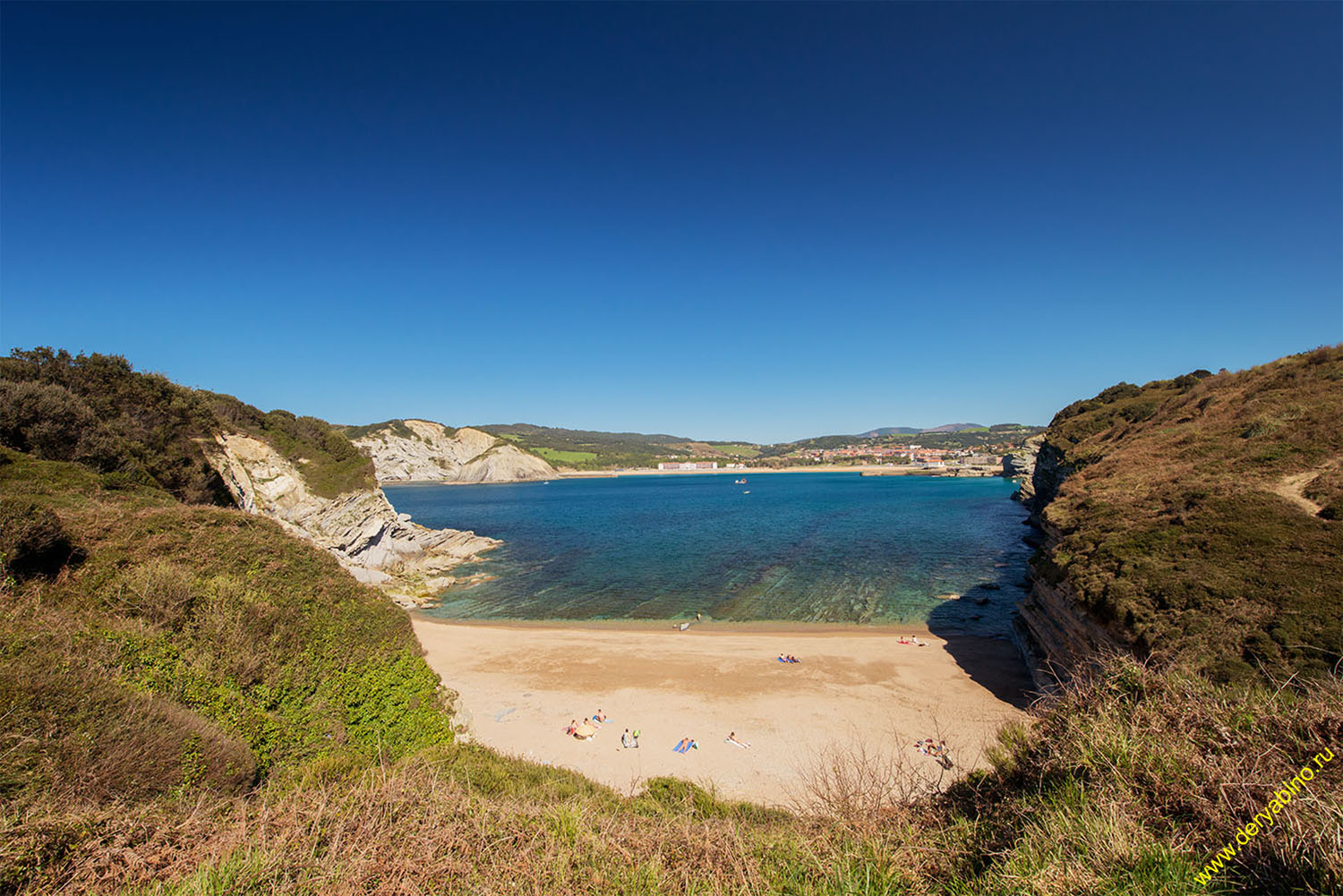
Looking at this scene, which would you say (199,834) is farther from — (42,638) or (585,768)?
(585,768)

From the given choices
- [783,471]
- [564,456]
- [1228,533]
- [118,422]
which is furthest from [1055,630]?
[783,471]

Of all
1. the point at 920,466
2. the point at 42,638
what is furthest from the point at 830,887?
the point at 920,466

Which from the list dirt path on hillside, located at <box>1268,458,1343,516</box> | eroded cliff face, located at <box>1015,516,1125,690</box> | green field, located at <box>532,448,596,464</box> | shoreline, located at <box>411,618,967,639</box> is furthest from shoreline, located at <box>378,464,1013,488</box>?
dirt path on hillside, located at <box>1268,458,1343,516</box>

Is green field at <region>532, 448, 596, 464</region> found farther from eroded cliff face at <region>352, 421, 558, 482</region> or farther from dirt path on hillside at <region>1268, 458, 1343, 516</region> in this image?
dirt path on hillside at <region>1268, 458, 1343, 516</region>

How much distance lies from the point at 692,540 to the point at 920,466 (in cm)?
15745

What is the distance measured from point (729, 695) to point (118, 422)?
2344 cm

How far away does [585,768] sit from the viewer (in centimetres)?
1252

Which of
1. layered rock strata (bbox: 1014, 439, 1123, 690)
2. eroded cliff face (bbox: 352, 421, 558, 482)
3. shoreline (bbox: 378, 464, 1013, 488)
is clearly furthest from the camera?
shoreline (bbox: 378, 464, 1013, 488)

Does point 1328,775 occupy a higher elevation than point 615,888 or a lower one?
higher

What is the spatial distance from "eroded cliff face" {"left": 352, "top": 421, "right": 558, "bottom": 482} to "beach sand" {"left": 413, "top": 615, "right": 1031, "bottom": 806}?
129073 mm

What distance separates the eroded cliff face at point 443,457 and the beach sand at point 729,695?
129073mm

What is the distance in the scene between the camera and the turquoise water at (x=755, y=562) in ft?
90.6

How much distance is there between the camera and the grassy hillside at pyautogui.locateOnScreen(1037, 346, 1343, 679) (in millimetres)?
10055

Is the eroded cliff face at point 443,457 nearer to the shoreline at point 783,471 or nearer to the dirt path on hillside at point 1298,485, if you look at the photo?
the shoreline at point 783,471
